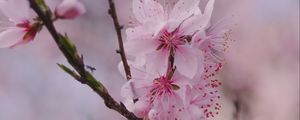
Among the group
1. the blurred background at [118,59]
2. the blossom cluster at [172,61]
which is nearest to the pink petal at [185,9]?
the blossom cluster at [172,61]

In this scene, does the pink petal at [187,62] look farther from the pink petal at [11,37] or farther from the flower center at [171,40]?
the pink petal at [11,37]

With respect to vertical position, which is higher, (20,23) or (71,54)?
(20,23)

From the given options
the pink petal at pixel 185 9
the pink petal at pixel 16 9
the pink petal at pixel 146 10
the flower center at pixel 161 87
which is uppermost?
the pink petal at pixel 16 9

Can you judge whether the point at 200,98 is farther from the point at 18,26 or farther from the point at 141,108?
the point at 18,26

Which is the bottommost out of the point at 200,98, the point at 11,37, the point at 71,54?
the point at 200,98

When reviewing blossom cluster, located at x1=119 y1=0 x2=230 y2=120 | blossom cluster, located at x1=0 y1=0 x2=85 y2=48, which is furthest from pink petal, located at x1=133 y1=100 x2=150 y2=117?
blossom cluster, located at x1=0 y1=0 x2=85 y2=48

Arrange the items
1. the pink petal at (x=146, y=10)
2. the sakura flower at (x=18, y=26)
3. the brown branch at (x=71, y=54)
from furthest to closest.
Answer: the pink petal at (x=146, y=10)
the sakura flower at (x=18, y=26)
the brown branch at (x=71, y=54)

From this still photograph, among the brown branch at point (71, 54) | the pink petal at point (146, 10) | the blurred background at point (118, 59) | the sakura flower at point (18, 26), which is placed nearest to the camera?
the brown branch at point (71, 54)

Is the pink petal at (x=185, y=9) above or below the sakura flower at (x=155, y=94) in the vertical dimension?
above

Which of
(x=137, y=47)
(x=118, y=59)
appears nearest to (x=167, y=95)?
(x=137, y=47)
